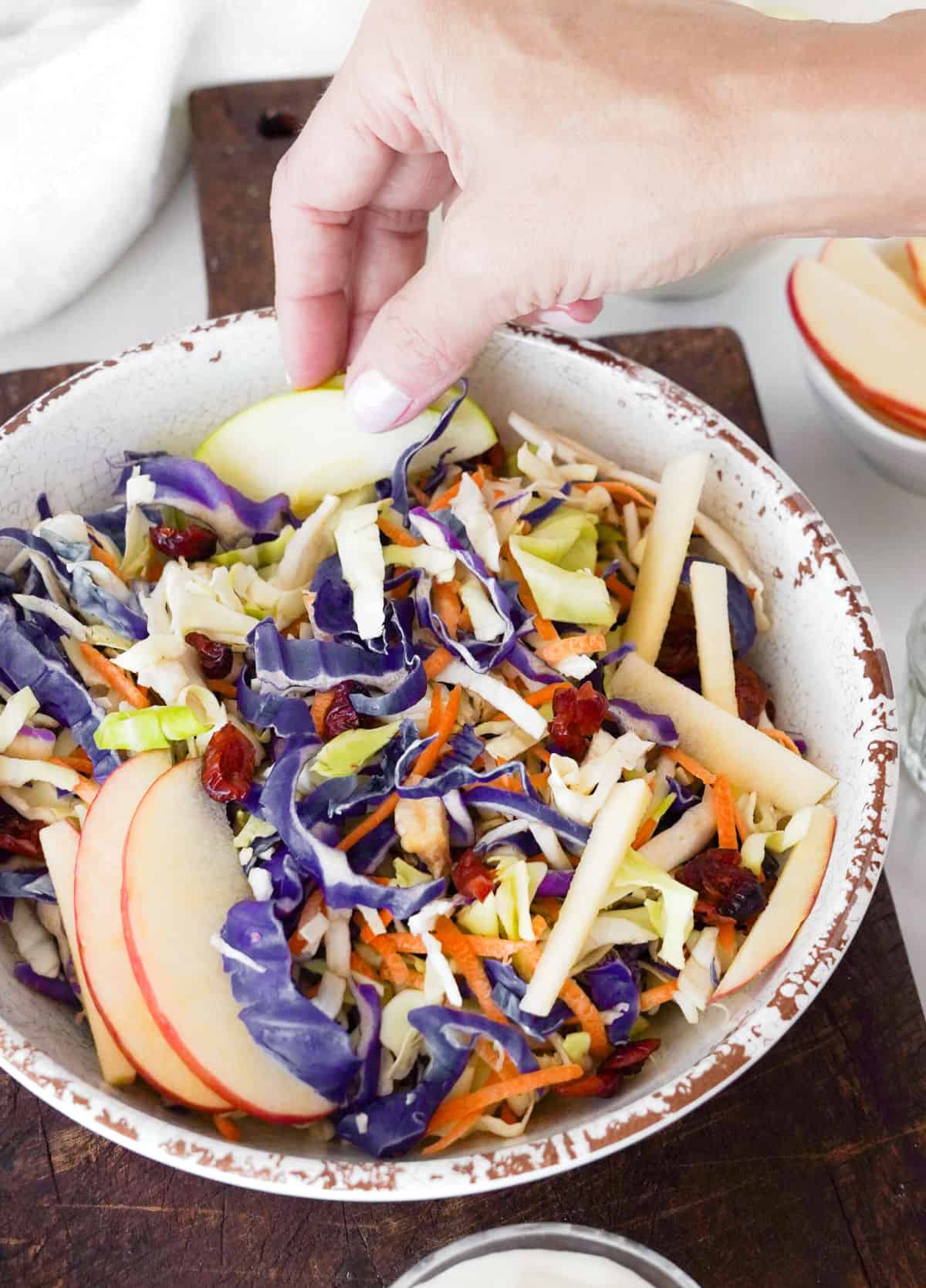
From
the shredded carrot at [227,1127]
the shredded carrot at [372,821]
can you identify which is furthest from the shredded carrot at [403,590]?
the shredded carrot at [227,1127]

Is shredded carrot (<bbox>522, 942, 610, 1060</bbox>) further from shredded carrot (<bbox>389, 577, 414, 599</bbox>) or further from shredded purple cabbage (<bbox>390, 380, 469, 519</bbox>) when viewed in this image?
shredded purple cabbage (<bbox>390, 380, 469, 519</bbox>)

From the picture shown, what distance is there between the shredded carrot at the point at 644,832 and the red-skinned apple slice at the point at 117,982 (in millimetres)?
480

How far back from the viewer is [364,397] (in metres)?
1.42

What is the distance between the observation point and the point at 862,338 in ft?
5.96

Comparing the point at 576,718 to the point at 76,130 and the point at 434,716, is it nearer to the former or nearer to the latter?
the point at 434,716

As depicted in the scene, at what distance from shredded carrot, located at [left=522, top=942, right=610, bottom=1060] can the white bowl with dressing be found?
7.1 inches

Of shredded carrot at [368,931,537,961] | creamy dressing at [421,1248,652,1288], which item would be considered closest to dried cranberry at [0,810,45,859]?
shredded carrot at [368,931,537,961]

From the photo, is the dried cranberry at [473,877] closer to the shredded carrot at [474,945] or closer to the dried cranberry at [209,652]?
the shredded carrot at [474,945]

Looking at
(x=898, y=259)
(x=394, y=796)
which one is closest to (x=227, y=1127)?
(x=394, y=796)

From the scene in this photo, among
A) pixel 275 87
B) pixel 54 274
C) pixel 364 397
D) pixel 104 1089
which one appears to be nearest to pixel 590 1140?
pixel 104 1089

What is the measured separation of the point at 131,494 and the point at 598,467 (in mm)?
573

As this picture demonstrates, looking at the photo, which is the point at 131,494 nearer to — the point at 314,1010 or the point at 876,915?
the point at 314,1010

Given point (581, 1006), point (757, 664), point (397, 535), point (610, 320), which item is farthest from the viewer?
point (610, 320)

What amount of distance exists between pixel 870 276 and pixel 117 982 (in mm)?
1463
